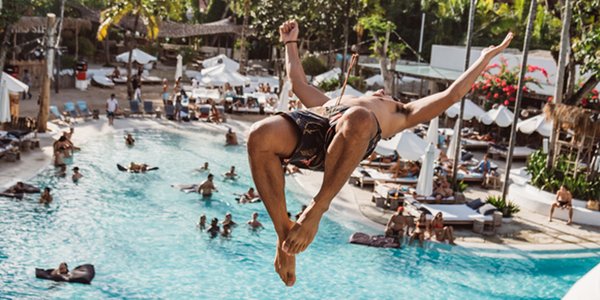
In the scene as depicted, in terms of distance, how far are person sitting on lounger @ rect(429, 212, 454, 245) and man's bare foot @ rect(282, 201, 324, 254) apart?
15337 millimetres

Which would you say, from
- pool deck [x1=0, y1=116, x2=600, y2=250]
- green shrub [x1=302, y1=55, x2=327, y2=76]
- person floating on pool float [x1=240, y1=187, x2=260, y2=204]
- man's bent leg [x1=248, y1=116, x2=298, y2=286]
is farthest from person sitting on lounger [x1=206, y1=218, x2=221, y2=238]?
green shrub [x1=302, y1=55, x2=327, y2=76]

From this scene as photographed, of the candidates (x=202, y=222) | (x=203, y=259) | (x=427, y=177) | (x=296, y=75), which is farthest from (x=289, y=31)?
(x=427, y=177)

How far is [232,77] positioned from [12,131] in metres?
13.8

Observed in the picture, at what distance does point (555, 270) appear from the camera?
18266 mm

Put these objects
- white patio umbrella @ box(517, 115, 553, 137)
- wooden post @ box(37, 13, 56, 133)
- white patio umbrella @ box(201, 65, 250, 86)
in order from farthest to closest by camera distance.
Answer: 1. white patio umbrella @ box(201, 65, 250, 86)
2. white patio umbrella @ box(517, 115, 553, 137)
3. wooden post @ box(37, 13, 56, 133)

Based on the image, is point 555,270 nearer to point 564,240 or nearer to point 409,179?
point 564,240

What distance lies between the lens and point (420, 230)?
1923 centimetres

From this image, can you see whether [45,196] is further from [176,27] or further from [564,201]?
[176,27]

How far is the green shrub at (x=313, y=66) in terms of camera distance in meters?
50.8

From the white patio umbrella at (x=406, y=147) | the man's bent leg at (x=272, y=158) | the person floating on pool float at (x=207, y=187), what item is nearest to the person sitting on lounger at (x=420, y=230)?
the white patio umbrella at (x=406, y=147)

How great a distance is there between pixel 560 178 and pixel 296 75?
65.6 feet

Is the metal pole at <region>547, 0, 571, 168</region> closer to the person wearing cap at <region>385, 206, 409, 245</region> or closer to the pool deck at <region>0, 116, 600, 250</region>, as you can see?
the pool deck at <region>0, 116, 600, 250</region>

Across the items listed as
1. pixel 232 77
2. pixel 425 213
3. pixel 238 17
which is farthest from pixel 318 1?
pixel 425 213

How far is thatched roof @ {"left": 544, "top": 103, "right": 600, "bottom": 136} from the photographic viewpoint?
2197cm
